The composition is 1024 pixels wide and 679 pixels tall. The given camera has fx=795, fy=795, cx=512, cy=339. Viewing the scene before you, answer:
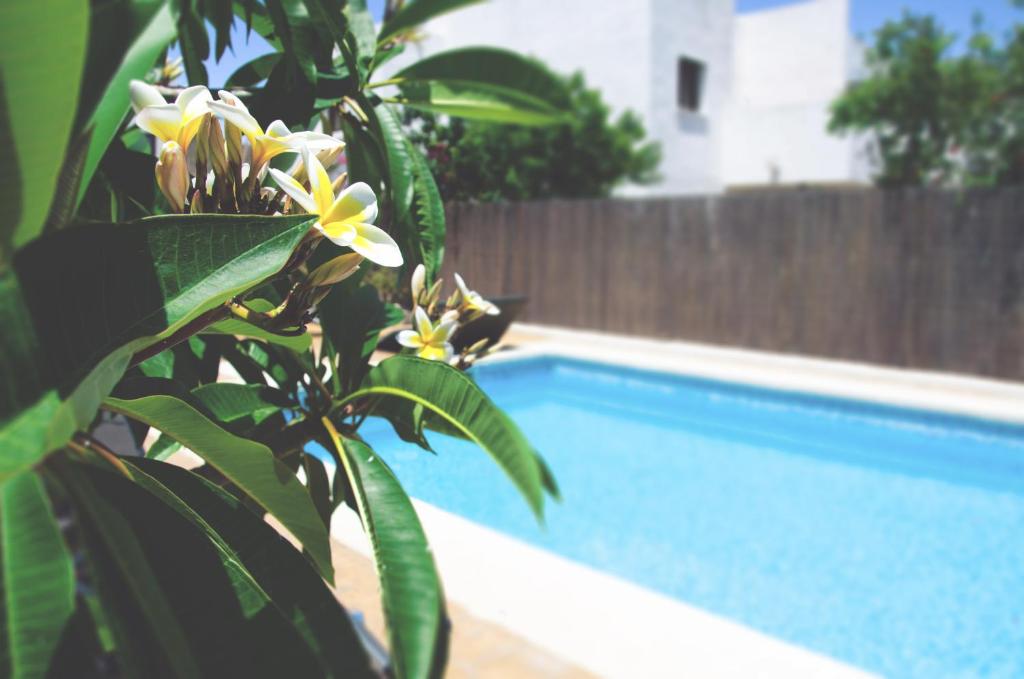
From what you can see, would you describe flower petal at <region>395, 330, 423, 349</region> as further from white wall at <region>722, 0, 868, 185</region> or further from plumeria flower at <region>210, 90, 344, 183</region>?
white wall at <region>722, 0, 868, 185</region>

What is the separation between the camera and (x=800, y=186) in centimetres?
1852

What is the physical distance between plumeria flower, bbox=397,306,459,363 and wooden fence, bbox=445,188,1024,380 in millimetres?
4979

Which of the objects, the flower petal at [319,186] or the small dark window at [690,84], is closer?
the flower petal at [319,186]

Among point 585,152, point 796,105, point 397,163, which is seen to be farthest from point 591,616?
point 796,105

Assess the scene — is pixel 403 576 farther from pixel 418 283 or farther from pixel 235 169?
pixel 418 283

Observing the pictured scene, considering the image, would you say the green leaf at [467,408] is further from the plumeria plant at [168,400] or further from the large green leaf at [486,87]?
the large green leaf at [486,87]

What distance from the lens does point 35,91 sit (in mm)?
441

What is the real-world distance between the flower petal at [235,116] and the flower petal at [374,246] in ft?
0.43

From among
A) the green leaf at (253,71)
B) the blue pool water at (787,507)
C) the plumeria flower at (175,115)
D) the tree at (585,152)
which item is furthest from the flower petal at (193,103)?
the tree at (585,152)

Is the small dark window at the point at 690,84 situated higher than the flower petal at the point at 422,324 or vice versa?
the small dark window at the point at 690,84

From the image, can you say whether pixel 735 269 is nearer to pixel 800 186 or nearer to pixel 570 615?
pixel 570 615

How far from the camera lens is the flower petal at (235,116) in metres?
0.68

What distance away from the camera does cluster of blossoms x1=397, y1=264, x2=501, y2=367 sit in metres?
0.98

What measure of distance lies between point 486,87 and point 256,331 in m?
0.44
